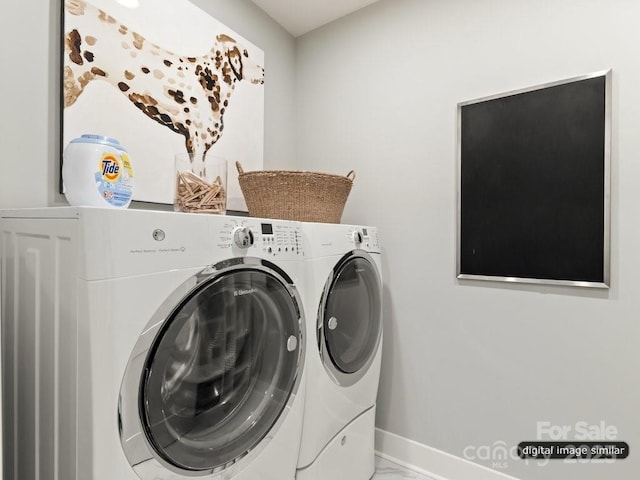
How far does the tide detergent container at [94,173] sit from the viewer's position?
900 millimetres

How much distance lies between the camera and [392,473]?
5.76ft

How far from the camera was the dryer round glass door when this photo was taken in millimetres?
1385

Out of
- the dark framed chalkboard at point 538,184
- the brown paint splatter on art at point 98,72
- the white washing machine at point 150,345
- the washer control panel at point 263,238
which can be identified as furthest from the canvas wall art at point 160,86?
the dark framed chalkboard at point 538,184

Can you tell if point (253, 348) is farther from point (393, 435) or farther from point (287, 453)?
point (393, 435)

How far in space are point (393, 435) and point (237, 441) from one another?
3.77 feet

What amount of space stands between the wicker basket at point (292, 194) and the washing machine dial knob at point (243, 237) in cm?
49

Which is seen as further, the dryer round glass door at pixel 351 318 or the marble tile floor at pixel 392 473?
the marble tile floor at pixel 392 473

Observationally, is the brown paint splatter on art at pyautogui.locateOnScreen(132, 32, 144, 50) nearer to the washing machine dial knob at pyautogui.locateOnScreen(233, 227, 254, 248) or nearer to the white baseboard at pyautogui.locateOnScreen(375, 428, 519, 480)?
the washing machine dial knob at pyautogui.locateOnScreen(233, 227, 254, 248)

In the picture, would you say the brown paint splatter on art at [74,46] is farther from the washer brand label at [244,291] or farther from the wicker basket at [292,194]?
the washer brand label at [244,291]

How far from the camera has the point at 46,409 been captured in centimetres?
85

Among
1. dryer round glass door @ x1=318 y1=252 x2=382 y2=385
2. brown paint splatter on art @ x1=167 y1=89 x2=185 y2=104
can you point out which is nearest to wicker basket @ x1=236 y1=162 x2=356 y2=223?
dryer round glass door @ x1=318 y1=252 x2=382 y2=385

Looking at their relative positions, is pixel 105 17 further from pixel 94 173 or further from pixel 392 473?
pixel 392 473

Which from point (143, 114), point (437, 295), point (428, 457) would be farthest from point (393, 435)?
point (143, 114)

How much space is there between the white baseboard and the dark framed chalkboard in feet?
2.90
